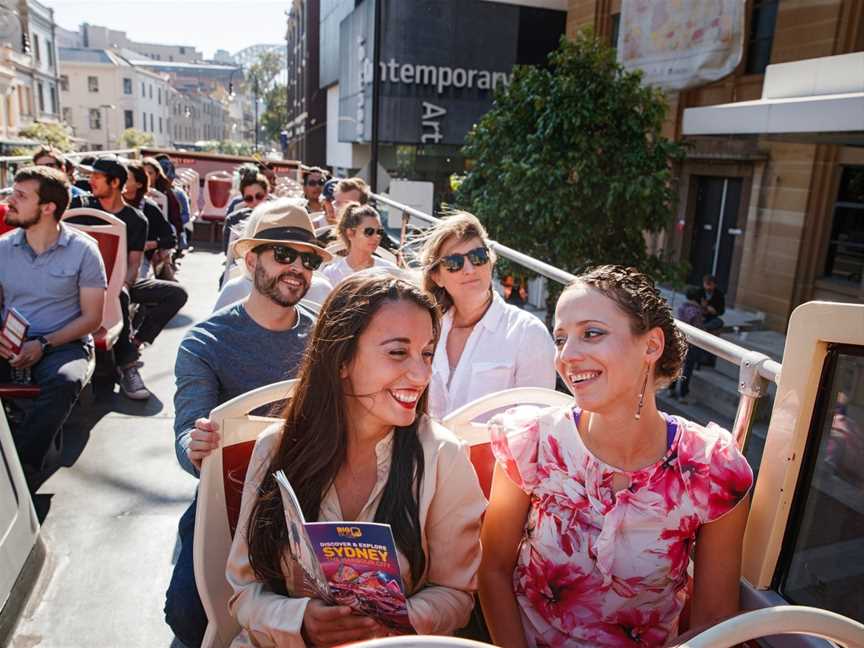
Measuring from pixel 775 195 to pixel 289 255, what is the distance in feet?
39.9

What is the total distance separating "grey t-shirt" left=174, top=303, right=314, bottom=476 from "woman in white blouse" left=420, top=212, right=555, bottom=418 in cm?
62

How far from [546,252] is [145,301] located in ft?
17.6

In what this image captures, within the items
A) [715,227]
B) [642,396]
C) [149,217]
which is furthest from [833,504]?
[715,227]

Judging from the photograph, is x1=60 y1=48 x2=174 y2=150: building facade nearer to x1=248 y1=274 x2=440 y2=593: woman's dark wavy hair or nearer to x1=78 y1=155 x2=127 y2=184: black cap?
x1=78 y1=155 x2=127 y2=184: black cap

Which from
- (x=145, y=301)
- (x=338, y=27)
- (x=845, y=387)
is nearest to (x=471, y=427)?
(x=845, y=387)

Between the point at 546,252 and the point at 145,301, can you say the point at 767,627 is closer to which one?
the point at 145,301

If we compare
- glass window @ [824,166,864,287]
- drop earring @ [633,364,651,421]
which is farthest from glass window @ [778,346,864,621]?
glass window @ [824,166,864,287]

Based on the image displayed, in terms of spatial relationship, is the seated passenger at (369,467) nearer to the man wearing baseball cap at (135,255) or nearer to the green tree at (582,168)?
the man wearing baseball cap at (135,255)

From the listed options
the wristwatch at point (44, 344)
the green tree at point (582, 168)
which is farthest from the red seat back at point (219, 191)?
the wristwatch at point (44, 344)

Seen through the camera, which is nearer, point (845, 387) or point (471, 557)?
point (845, 387)

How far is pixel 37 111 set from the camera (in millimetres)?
50094

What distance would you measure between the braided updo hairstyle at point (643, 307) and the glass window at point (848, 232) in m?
11.1

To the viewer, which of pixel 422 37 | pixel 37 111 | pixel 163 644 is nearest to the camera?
pixel 163 644

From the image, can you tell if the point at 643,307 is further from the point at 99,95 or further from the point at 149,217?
the point at 99,95
